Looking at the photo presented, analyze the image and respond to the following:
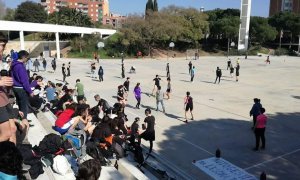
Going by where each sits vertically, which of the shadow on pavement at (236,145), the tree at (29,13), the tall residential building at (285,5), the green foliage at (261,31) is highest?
the tall residential building at (285,5)

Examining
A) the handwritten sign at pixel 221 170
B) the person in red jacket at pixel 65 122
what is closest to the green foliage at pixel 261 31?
the handwritten sign at pixel 221 170

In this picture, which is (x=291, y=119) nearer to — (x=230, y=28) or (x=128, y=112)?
(x=128, y=112)

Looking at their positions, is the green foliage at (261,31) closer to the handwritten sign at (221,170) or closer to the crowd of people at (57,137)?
the handwritten sign at (221,170)

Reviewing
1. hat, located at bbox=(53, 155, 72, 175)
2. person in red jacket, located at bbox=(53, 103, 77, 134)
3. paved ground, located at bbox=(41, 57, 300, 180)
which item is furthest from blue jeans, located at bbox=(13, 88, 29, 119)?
paved ground, located at bbox=(41, 57, 300, 180)

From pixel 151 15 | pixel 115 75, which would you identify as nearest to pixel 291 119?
pixel 115 75

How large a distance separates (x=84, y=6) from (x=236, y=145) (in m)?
120

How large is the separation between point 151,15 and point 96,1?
74.2 m

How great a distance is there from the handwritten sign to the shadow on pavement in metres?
0.29

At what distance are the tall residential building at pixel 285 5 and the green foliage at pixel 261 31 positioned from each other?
107ft

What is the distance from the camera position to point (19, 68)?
6582 mm

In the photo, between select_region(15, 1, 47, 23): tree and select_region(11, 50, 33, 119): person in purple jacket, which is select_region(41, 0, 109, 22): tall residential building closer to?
select_region(15, 1, 47, 23): tree

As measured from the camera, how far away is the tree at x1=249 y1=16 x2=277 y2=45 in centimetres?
7356

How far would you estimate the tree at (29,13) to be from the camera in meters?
77.1

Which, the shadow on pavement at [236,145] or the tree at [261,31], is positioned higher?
the tree at [261,31]
